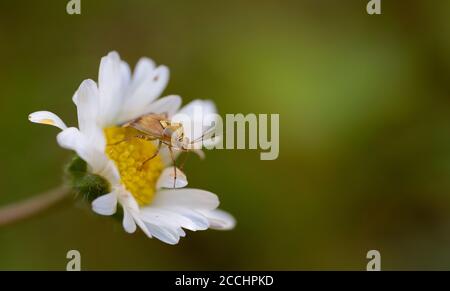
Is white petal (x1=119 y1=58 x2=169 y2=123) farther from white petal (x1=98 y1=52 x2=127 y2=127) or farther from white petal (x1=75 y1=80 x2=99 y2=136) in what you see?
white petal (x1=75 y1=80 x2=99 y2=136)

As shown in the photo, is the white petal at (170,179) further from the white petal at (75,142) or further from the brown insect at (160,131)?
the white petal at (75,142)

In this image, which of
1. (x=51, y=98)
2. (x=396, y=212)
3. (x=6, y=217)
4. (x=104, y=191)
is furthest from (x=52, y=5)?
(x=396, y=212)

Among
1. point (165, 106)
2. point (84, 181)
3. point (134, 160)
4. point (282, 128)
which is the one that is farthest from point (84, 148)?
point (282, 128)

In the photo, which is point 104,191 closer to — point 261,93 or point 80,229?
point 80,229

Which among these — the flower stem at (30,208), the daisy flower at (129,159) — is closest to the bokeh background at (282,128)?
the flower stem at (30,208)

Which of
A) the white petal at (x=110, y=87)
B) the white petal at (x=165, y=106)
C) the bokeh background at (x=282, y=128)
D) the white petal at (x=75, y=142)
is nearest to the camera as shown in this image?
the white petal at (x=75, y=142)

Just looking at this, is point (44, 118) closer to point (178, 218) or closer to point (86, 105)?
point (86, 105)
